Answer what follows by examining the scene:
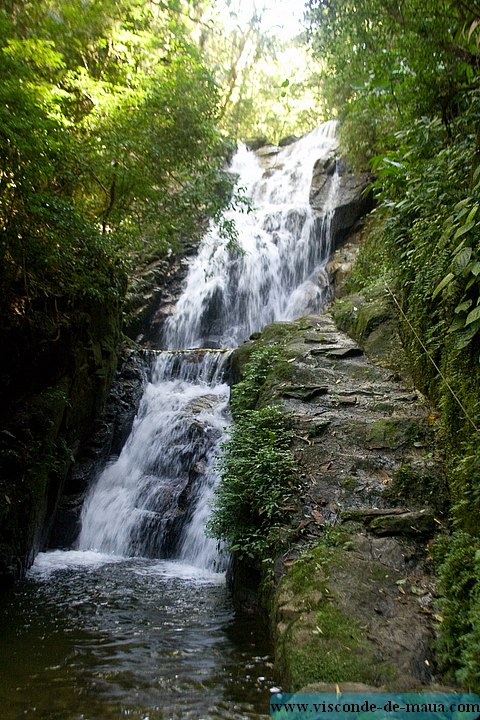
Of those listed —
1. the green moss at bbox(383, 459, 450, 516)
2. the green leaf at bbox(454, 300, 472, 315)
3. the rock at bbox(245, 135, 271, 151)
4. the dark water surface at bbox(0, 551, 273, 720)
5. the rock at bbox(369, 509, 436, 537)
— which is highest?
the rock at bbox(245, 135, 271, 151)

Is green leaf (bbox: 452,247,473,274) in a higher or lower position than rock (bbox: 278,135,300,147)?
lower

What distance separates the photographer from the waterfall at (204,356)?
25.0 ft

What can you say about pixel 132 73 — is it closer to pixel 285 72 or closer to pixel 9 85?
pixel 9 85

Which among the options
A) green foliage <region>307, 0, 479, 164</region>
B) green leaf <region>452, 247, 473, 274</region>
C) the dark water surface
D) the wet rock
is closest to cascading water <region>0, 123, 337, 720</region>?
the dark water surface

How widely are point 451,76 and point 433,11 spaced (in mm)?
752

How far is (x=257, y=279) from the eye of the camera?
48.8 feet

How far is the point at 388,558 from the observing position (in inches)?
148

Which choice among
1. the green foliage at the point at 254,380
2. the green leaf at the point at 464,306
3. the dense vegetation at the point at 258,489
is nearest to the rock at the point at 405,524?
the dense vegetation at the point at 258,489

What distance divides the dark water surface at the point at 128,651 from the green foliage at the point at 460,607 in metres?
1.19

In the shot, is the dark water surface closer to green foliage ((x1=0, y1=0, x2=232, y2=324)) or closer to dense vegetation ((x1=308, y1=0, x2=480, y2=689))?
dense vegetation ((x1=308, y1=0, x2=480, y2=689))

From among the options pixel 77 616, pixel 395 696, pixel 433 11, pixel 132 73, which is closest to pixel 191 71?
pixel 132 73

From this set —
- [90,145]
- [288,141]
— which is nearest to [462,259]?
[90,145]

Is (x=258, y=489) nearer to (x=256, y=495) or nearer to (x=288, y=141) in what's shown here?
(x=256, y=495)

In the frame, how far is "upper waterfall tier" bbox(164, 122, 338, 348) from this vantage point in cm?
1426
